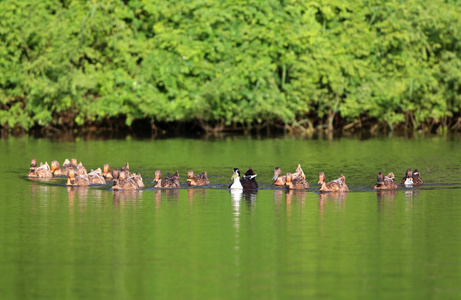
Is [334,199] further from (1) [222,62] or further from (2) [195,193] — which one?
(1) [222,62]

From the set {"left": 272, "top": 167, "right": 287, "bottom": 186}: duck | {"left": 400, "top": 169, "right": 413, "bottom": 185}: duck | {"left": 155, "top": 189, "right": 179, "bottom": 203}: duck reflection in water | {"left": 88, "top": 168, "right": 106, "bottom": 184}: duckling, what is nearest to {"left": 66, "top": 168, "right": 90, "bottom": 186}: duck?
{"left": 88, "top": 168, "right": 106, "bottom": 184}: duckling

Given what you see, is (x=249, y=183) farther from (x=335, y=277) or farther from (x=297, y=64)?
(x=297, y=64)

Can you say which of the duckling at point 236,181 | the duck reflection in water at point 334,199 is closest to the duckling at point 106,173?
the duckling at point 236,181

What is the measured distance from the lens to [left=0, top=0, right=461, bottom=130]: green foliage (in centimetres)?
6281

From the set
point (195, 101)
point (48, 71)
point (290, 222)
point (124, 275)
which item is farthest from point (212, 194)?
point (48, 71)

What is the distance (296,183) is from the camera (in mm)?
32562

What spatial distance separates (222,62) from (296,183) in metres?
31.7

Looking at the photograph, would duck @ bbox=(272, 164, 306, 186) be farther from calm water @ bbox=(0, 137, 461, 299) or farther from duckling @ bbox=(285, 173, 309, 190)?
calm water @ bbox=(0, 137, 461, 299)

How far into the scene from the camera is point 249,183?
32719 mm

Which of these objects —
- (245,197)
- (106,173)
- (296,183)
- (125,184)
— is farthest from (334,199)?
(106,173)

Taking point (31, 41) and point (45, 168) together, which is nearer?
point (45, 168)

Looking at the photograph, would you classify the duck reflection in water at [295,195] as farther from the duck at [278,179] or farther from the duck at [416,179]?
the duck at [416,179]

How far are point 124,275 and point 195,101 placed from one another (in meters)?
42.8

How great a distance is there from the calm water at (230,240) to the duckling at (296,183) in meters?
0.32
